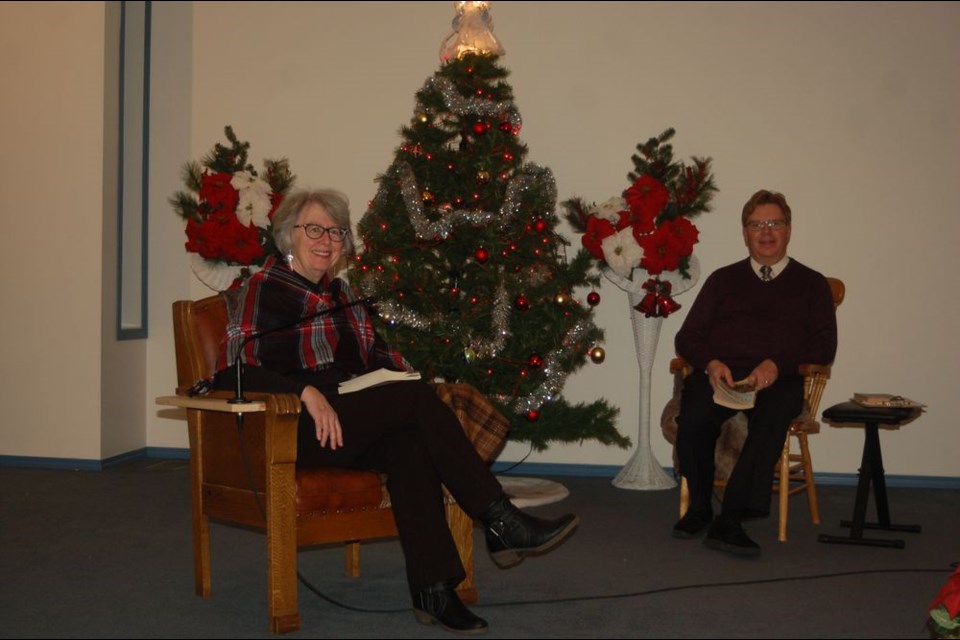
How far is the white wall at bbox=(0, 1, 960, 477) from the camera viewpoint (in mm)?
5387

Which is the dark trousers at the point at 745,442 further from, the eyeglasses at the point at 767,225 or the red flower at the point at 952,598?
the red flower at the point at 952,598

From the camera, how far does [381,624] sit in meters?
2.93

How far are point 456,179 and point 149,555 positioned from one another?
6.88 feet

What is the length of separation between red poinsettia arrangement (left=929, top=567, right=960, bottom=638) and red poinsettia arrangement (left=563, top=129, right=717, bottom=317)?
2.56 meters

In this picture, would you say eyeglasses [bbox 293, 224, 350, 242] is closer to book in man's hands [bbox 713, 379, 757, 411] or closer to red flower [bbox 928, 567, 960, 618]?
book in man's hands [bbox 713, 379, 757, 411]

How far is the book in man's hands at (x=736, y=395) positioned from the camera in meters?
4.12

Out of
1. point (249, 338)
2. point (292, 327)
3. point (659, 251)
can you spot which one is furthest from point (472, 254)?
point (249, 338)

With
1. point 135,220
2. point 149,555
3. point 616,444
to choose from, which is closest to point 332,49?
point 135,220

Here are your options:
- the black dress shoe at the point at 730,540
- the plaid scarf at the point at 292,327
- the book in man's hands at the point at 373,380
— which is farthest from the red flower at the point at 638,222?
the book in man's hands at the point at 373,380

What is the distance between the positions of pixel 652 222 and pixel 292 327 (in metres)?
2.34

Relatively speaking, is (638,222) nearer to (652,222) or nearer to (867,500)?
(652,222)

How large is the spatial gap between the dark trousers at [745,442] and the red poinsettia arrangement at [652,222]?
851 millimetres

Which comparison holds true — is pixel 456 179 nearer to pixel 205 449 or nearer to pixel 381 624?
pixel 205 449

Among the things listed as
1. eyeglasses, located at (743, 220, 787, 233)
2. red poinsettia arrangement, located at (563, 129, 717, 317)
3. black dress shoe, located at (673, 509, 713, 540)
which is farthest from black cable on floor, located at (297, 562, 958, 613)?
red poinsettia arrangement, located at (563, 129, 717, 317)
